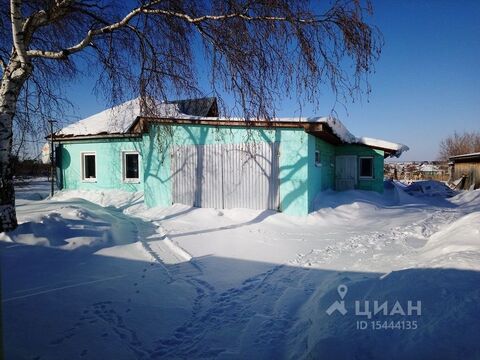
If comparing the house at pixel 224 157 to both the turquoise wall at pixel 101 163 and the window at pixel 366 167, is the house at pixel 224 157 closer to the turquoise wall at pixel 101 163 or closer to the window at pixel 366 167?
the turquoise wall at pixel 101 163

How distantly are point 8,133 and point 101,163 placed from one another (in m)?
7.98

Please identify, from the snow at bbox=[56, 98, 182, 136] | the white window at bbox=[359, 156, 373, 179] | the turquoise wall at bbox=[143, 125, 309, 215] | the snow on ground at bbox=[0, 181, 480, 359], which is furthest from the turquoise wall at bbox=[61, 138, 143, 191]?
the white window at bbox=[359, 156, 373, 179]

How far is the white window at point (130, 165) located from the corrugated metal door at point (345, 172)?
9.87m

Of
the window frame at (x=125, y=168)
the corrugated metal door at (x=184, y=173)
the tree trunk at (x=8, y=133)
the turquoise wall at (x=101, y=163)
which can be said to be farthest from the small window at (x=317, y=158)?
the tree trunk at (x=8, y=133)

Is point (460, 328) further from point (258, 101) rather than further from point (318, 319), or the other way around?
point (258, 101)

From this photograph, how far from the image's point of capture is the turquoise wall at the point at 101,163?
11.9m

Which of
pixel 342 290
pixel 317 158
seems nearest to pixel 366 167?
pixel 317 158

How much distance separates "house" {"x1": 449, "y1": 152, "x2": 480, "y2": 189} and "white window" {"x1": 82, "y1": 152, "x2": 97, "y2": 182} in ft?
76.3

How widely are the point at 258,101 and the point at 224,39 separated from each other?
1.17 metres

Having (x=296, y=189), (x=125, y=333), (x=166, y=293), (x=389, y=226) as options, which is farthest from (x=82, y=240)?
(x=389, y=226)

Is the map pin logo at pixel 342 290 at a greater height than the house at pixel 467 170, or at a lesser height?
lesser

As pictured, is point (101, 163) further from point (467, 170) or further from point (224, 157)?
point (467, 170)

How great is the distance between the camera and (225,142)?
8.75m

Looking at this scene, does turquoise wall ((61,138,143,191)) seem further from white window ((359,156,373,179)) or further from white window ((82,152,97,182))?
white window ((359,156,373,179))
